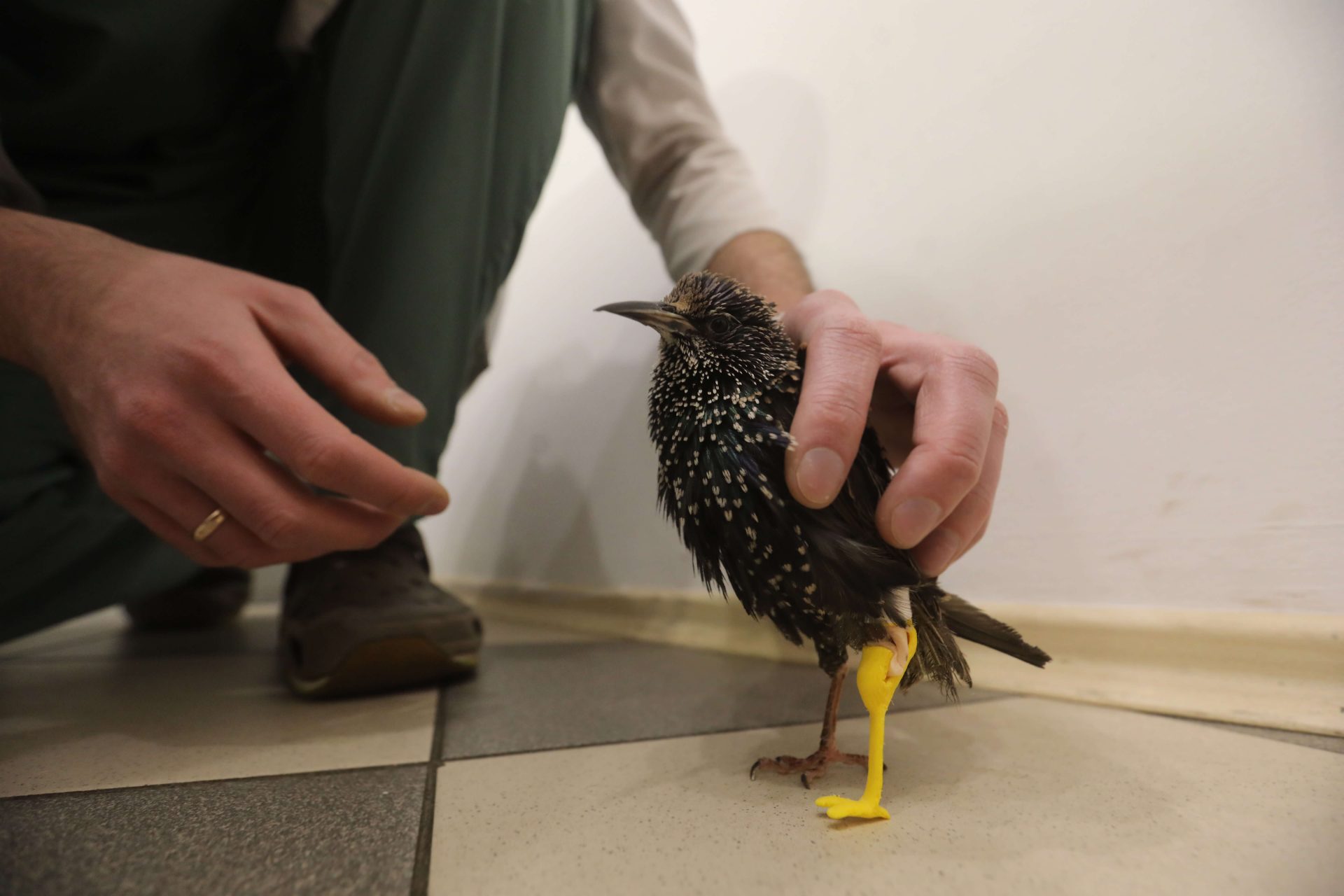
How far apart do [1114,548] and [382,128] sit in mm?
1785

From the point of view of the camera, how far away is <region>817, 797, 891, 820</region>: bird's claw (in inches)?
29.7

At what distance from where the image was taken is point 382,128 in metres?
1.47

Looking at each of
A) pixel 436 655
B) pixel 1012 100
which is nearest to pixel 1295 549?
pixel 1012 100

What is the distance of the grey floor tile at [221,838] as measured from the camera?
62 cm

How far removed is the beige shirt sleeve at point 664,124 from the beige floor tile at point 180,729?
1.23 meters

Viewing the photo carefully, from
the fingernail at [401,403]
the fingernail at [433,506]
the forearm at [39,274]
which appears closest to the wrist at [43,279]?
the forearm at [39,274]

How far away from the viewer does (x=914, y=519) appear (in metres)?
0.82

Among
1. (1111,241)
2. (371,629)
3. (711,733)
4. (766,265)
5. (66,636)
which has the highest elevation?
(1111,241)

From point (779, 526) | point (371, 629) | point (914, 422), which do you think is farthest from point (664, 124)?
point (371, 629)

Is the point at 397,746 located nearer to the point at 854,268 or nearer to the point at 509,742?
the point at 509,742

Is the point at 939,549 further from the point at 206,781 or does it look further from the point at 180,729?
the point at 180,729

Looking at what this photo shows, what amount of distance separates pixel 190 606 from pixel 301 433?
2.17 meters

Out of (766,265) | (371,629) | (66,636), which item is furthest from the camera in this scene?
(66,636)

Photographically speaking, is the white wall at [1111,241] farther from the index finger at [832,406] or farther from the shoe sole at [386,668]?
the shoe sole at [386,668]
